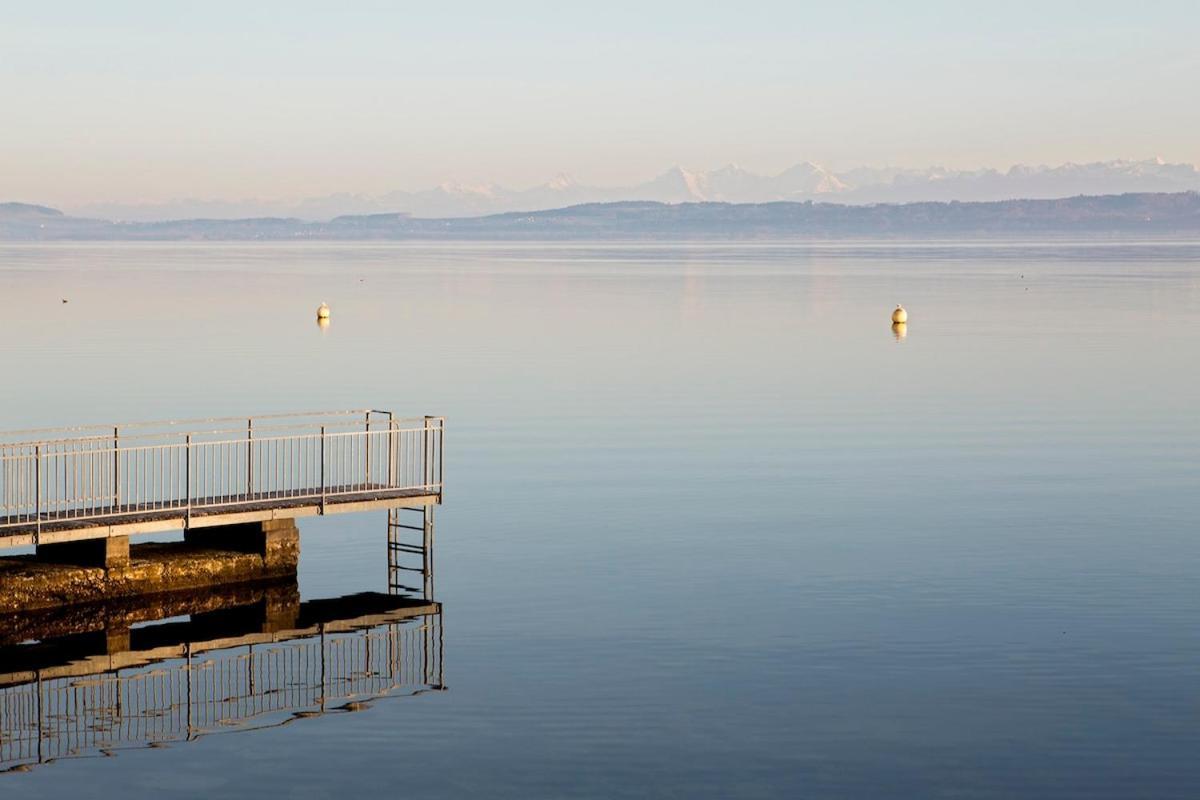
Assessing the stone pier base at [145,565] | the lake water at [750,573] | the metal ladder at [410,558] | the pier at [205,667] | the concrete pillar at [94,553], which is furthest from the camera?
the metal ladder at [410,558]

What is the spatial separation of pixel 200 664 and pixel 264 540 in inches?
206

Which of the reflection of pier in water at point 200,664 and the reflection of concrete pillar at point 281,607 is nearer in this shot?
the reflection of pier in water at point 200,664

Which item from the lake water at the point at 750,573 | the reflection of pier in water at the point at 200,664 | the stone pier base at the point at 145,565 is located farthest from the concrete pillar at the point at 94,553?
the lake water at the point at 750,573

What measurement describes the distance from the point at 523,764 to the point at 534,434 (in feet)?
107

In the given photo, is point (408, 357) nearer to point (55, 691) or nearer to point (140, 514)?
point (140, 514)

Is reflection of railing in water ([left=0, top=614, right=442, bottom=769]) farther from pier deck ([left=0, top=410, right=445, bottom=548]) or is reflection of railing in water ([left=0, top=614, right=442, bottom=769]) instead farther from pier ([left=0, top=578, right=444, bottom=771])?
pier deck ([left=0, top=410, right=445, bottom=548])

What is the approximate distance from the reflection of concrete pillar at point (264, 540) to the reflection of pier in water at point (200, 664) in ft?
1.35

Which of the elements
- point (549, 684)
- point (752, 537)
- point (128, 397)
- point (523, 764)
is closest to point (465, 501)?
point (752, 537)

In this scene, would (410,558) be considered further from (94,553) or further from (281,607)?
(94,553)

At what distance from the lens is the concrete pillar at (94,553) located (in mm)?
31391

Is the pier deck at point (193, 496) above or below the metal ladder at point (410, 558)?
above

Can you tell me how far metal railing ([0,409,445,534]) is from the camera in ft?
107

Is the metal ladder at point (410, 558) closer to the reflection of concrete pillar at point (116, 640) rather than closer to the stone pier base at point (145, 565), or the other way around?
the stone pier base at point (145, 565)

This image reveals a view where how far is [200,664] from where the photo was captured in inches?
1118
